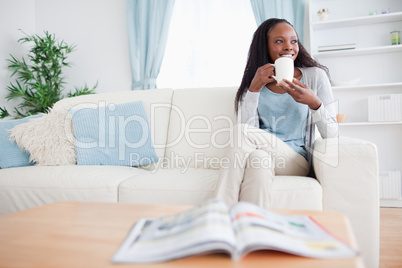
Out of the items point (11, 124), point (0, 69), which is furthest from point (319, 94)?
point (0, 69)

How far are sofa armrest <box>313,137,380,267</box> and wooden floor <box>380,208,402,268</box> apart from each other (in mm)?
343

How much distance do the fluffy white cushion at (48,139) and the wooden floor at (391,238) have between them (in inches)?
72.1

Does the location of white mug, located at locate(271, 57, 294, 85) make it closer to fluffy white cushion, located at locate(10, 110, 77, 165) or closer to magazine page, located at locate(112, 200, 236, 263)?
magazine page, located at locate(112, 200, 236, 263)

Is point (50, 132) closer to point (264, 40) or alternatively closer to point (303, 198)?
point (264, 40)

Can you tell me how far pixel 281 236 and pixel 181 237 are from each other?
7.4 inches

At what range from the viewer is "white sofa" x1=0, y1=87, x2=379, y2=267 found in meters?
1.28

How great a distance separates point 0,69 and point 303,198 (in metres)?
3.73

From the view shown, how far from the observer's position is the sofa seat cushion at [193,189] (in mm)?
1286

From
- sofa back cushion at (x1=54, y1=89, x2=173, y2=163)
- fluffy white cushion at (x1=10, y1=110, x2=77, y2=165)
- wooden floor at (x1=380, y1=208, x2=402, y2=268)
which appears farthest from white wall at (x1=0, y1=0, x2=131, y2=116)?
wooden floor at (x1=380, y1=208, x2=402, y2=268)

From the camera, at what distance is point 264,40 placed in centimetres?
186

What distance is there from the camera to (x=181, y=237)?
0.59 meters

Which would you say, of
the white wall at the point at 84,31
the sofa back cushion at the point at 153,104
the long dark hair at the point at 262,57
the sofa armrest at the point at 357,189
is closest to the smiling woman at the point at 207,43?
the white wall at the point at 84,31

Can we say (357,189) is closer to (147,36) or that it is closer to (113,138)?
(113,138)

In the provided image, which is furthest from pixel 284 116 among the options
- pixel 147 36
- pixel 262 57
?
Result: pixel 147 36
